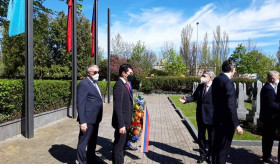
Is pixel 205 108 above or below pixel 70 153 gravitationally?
above

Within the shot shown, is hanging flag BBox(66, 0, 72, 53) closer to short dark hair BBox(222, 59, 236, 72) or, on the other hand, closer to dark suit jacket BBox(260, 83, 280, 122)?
short dark hair BBox(222, 59, 236, 72)

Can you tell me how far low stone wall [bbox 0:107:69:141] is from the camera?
6.14m

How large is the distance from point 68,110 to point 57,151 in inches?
203

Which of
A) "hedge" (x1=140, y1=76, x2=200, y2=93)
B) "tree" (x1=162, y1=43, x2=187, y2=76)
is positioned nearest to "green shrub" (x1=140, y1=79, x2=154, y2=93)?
"hedge" (x1=140, y1=76, x2=200, y2=93)

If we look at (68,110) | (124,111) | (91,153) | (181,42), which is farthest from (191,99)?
(181,42)

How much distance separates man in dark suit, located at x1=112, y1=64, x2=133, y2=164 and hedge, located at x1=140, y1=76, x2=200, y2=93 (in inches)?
936

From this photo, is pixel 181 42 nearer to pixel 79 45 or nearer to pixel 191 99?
pixel 79 45

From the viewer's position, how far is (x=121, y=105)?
12.3 feet

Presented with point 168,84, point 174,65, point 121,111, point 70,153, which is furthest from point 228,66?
point 174,65

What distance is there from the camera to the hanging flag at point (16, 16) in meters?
6.19

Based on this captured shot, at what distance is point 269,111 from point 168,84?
23.9 metres

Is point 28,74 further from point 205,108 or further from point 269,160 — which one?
point 269,160

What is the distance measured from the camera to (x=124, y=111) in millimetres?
3955

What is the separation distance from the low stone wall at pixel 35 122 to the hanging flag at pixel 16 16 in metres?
2.57
